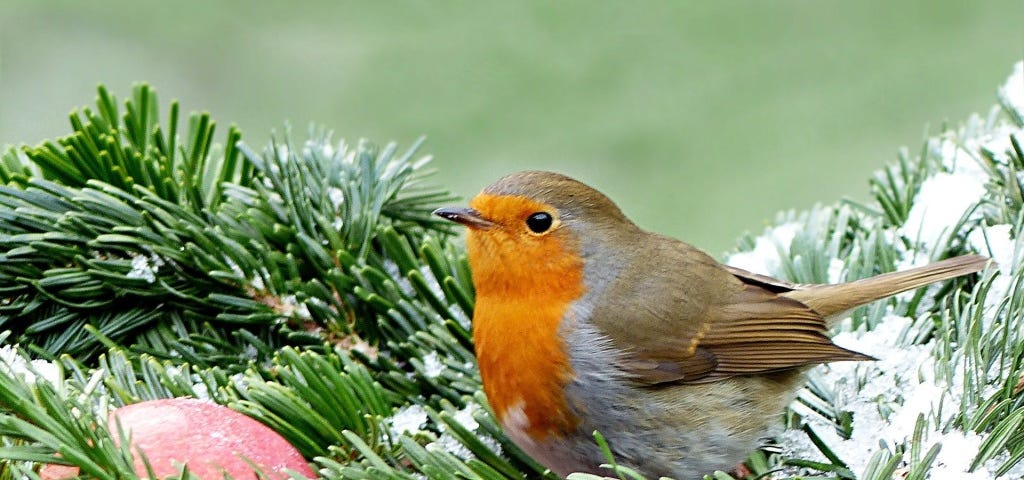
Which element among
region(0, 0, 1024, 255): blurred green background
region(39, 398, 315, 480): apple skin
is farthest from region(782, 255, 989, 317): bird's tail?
region(0, 0, 1024, 255): blurred green background

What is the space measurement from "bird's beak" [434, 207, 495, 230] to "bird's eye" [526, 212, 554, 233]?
10cm

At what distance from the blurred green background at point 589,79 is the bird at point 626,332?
11.6 ft

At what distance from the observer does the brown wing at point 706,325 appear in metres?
2.23

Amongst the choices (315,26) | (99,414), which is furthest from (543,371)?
(315,26)

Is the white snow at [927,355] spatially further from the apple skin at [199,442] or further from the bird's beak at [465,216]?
the apple skin at [199,442]

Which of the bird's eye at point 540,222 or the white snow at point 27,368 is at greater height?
the bird's eye at point 540,222

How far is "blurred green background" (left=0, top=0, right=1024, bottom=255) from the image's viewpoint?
6574 millimetres

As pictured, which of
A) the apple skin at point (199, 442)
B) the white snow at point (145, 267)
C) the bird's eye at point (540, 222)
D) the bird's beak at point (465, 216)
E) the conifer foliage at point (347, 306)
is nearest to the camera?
the apple skin at point (199, 442)

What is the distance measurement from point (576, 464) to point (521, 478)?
194 millimetres

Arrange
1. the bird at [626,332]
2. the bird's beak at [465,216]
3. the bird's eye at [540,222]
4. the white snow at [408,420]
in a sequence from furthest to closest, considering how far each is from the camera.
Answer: the bird's eye at [540,222]
the bird's beak at [465,216]
the bird at [626,332]
the white snow at [408,420]

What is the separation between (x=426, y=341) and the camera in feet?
6.55

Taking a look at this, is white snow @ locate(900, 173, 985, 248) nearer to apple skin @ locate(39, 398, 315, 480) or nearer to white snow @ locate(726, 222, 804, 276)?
white snow @ locate(726, 222, 804, 276)

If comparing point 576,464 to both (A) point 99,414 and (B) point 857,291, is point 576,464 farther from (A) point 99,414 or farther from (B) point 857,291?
(A) point 99,414

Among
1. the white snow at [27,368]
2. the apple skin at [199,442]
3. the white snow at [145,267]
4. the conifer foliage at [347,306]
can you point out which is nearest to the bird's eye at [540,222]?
the conifer foliage at [347,306]
